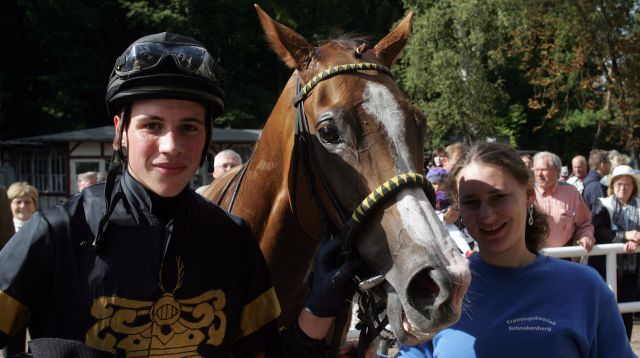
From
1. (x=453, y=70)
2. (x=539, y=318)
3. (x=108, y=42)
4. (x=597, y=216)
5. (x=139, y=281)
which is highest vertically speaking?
(x=108, y=42)

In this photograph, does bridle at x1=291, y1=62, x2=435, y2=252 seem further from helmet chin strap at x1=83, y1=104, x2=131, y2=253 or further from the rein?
helmet chin strap at x1=83, y1=104, x2=131, y2=253

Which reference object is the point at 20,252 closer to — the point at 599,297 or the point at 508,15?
the point at 599,297

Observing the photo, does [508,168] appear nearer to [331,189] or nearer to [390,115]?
[390,115]

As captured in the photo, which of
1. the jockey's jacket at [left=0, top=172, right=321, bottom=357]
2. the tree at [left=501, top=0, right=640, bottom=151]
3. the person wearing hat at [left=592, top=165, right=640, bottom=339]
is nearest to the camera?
the jockey's jacket at [left=0, top=172, right=321, bottom=357]

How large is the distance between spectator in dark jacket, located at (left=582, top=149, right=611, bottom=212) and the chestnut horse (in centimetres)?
528

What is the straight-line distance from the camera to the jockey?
1.64 meters

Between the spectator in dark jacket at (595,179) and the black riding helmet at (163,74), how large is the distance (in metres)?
6.10

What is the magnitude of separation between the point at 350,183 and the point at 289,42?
0.71 metres

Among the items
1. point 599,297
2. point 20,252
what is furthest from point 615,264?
point 20,252

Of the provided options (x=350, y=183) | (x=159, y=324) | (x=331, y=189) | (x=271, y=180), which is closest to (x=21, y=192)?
(x=271, y=180)

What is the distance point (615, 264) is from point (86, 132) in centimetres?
1709

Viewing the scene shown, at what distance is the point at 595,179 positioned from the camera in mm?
7828

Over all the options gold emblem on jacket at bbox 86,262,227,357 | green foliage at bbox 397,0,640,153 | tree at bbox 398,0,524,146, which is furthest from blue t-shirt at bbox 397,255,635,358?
tree at bbox 398,0,524,146

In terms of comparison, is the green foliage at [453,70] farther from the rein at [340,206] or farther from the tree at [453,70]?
the rein at [340,206]
